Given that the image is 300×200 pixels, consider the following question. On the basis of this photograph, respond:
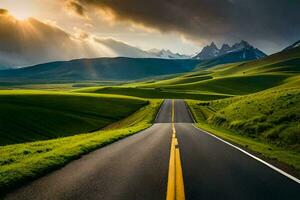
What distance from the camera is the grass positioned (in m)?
44.5

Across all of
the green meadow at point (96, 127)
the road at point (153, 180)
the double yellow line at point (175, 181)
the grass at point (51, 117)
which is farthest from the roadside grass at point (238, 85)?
the double yellow line at point (175, 181)

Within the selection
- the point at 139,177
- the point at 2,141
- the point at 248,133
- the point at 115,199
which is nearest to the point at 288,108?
the point at 248,133

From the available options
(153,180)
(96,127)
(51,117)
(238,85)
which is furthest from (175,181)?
(238,85)

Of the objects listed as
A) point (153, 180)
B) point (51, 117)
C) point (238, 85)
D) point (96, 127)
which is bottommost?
point (96, 127)

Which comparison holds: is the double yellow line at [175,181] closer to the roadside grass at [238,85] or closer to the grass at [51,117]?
the grass at [51,117]

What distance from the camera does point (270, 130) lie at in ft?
87.1

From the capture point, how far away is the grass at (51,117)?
4450 centimetres

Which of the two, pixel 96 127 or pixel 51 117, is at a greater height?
pixel 51 117

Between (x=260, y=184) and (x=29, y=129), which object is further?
(x=29, y=129)

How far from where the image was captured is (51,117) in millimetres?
53844

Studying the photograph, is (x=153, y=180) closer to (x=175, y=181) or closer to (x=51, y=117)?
(x=175, y=181)

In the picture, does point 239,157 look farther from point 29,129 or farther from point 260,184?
point 29,129

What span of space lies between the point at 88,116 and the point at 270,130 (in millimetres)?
40453

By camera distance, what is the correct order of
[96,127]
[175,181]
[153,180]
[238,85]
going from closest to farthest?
[175,181]
[153,180]
[96,127]
[238,85]
